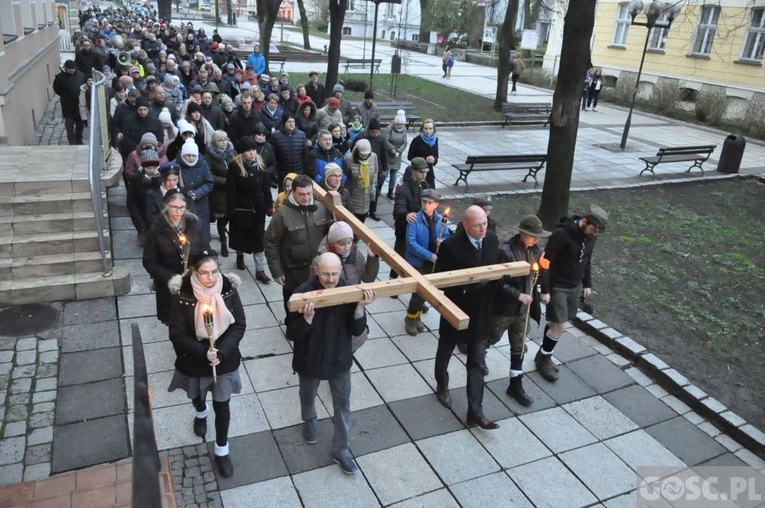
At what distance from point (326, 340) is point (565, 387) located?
303 cm

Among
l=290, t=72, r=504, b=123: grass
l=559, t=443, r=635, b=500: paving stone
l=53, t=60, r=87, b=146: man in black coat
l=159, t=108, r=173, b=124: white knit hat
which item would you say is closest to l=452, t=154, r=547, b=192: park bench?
l=159, t=108, r=173, b=124: white knit hat

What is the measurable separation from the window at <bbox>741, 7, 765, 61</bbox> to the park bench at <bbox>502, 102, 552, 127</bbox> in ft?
31.9

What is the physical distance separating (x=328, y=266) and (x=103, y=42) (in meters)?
21.7

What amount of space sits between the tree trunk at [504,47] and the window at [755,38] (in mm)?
10568

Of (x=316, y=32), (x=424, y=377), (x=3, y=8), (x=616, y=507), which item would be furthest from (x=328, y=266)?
(x=316, y=32)

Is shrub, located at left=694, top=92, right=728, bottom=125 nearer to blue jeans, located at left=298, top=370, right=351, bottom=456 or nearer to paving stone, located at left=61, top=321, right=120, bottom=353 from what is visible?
blue jeans, located at left=298, top=370, right=351, bottom=456

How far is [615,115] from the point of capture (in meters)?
24.0

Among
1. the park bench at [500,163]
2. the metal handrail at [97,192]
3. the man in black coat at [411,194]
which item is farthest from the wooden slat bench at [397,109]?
the metal handrail at [97,192]

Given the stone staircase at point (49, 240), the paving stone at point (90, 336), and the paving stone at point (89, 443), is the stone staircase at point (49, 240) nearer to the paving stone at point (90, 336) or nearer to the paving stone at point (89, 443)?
the paving stone at point (90, 336)

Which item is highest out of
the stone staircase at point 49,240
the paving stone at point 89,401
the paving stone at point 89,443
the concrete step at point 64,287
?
the stone staircase at point 49,240

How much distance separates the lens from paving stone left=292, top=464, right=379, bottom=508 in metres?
4.31

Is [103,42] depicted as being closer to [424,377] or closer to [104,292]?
[104,292]

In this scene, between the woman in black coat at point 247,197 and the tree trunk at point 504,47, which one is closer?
the woman in black coat at point 247,197

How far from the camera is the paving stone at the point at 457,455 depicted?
4723mm
